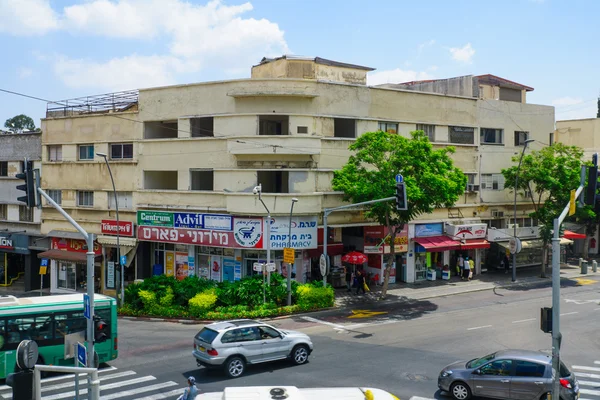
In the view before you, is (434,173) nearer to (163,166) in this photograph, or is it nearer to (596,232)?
(163,166)

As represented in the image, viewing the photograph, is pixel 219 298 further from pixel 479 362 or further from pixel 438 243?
pixel 479 362

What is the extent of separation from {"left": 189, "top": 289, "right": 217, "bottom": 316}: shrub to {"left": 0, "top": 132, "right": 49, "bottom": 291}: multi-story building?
19.7m

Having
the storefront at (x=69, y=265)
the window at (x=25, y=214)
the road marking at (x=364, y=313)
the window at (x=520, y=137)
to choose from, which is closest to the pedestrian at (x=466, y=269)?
the window at (x=520, y=137)

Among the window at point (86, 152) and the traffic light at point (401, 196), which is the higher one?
the window at point (86, 152)

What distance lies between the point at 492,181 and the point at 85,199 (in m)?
31.8

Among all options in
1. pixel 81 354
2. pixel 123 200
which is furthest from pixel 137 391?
pixel 123 200

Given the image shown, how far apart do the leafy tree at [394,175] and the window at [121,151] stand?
636 inches

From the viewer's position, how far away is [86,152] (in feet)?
145

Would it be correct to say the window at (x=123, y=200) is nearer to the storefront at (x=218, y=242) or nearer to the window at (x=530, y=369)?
the storefront at (x=218, y=242)

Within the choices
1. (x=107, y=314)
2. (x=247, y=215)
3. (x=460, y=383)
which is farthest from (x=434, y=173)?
(x=107, y=314)

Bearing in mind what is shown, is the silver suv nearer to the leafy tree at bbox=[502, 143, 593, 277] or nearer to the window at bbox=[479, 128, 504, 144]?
the leafy tree at bbox=[502, 143, 593, 277]

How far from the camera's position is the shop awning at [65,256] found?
137ft

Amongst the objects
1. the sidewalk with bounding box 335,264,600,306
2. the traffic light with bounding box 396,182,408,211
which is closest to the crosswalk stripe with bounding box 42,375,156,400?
the traffic light with bounding box 396,182,408,211

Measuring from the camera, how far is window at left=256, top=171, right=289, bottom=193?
40344 mm
